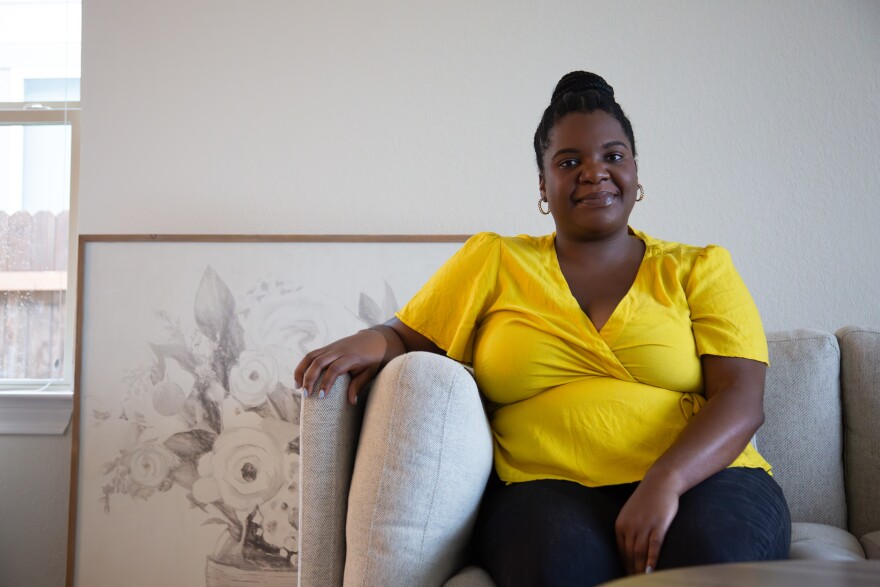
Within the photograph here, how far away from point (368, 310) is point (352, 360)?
915 mm

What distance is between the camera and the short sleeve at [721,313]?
1.50 m

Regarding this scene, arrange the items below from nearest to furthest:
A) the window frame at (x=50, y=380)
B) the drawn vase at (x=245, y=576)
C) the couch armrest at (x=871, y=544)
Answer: the couch armrest at (x=871, y=544) < the drawn vase at (x=245, y=576) < the window frame at (x=50, y=380)

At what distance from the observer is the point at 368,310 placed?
7.83ft

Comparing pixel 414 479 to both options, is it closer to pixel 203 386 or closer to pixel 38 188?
pixel 203 386

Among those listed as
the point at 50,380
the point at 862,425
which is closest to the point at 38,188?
the point at 50,380

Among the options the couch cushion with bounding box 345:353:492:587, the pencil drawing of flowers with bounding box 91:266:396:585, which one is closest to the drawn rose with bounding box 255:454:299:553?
the pencil drawing of flowers with bounding box 91:266:396:585

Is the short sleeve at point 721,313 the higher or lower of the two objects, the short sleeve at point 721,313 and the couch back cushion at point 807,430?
the higher

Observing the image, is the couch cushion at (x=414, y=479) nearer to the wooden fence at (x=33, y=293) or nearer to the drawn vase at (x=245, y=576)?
the drawn vase at (x=245, y=576)

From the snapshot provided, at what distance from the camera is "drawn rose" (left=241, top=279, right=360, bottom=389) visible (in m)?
2.39

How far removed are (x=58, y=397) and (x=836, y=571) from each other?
2288 millimetres

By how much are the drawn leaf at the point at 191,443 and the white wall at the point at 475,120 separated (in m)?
0.45

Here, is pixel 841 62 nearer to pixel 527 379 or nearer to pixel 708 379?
pixel 708 379

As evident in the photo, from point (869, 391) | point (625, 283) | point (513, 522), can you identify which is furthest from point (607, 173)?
point (869, 391)

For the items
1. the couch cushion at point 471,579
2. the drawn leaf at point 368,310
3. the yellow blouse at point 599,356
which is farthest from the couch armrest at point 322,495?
the drawn leaf at point 368,310
